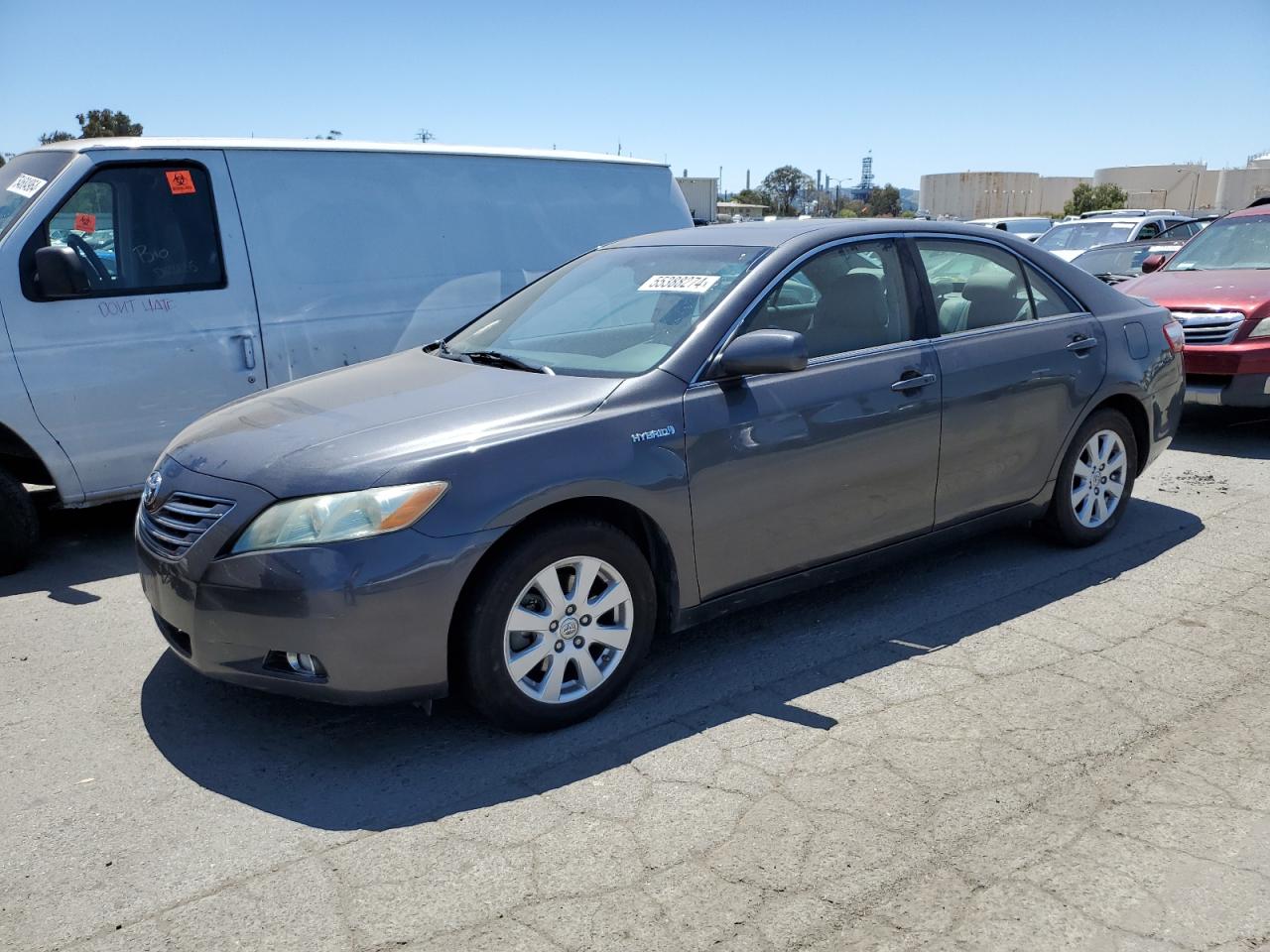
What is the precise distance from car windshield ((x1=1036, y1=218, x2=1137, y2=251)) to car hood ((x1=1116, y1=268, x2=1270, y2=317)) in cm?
836

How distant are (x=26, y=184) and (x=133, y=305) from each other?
2.72 ft

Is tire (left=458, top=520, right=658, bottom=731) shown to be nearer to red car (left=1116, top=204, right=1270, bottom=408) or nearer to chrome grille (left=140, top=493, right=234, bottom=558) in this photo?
chrome grille (left=140, top=493, right=234, bottom=558)

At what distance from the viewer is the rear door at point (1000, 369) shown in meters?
4.66

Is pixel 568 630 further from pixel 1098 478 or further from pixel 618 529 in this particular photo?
pixel 1098 478

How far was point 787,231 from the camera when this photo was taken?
455cm

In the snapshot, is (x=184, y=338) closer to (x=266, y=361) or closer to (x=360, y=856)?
(x=266, y=361)

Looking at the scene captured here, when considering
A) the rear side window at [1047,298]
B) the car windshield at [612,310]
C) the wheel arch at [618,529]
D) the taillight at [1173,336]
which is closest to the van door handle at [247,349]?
the car windshield at [612,310]

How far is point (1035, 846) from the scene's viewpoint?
294cm

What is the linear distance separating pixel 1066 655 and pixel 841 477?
1119mm

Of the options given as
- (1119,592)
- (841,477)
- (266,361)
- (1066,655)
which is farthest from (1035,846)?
(266,361)

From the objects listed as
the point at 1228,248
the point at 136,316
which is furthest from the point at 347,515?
the point at 1228,248

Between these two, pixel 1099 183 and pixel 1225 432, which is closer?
pixel 1225 432

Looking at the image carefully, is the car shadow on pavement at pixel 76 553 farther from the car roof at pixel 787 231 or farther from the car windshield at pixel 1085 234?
the car windshield at pixel 1085 234

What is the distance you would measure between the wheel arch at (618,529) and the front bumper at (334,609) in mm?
75
